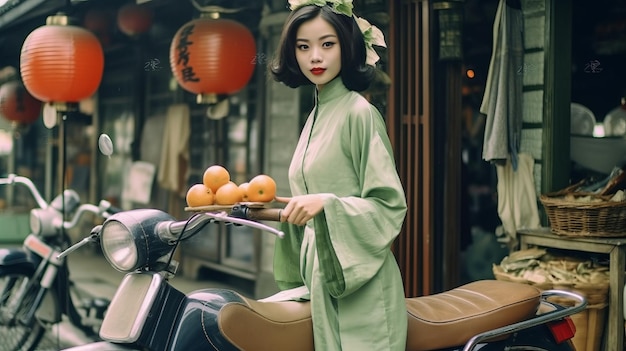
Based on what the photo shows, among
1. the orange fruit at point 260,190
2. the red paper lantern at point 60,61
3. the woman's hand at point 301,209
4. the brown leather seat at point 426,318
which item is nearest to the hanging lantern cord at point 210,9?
the red paper lantern at point 60,61

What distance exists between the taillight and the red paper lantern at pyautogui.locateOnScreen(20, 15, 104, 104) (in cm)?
416

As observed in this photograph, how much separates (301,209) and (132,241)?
25.0 inches

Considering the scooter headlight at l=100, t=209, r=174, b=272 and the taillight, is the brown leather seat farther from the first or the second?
the scooter headlight at l=100, t=209, r=174, b=272

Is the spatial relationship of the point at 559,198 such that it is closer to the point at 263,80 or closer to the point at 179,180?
the point at 263,80

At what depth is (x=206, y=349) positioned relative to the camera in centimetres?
284

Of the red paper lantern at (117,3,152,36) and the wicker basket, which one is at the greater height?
the red paper lantern at (117,3,152,36)

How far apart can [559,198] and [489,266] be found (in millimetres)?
1177

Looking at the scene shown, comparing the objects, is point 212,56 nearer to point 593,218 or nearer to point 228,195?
point 593,218

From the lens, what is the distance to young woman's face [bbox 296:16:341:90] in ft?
10.8

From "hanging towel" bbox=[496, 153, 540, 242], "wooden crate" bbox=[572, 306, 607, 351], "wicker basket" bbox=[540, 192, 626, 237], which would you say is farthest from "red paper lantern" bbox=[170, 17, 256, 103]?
"wooden crate" bbox=[572, 306, 607, 351]

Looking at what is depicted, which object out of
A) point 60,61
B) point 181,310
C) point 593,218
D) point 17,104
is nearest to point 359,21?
point 181,310

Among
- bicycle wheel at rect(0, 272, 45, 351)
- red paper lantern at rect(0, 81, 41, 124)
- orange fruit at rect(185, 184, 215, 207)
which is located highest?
red paper lantern at rect(0, 81, 41, 124)

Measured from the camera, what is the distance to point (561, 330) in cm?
355

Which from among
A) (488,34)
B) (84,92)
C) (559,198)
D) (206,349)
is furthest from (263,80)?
(206,349)
